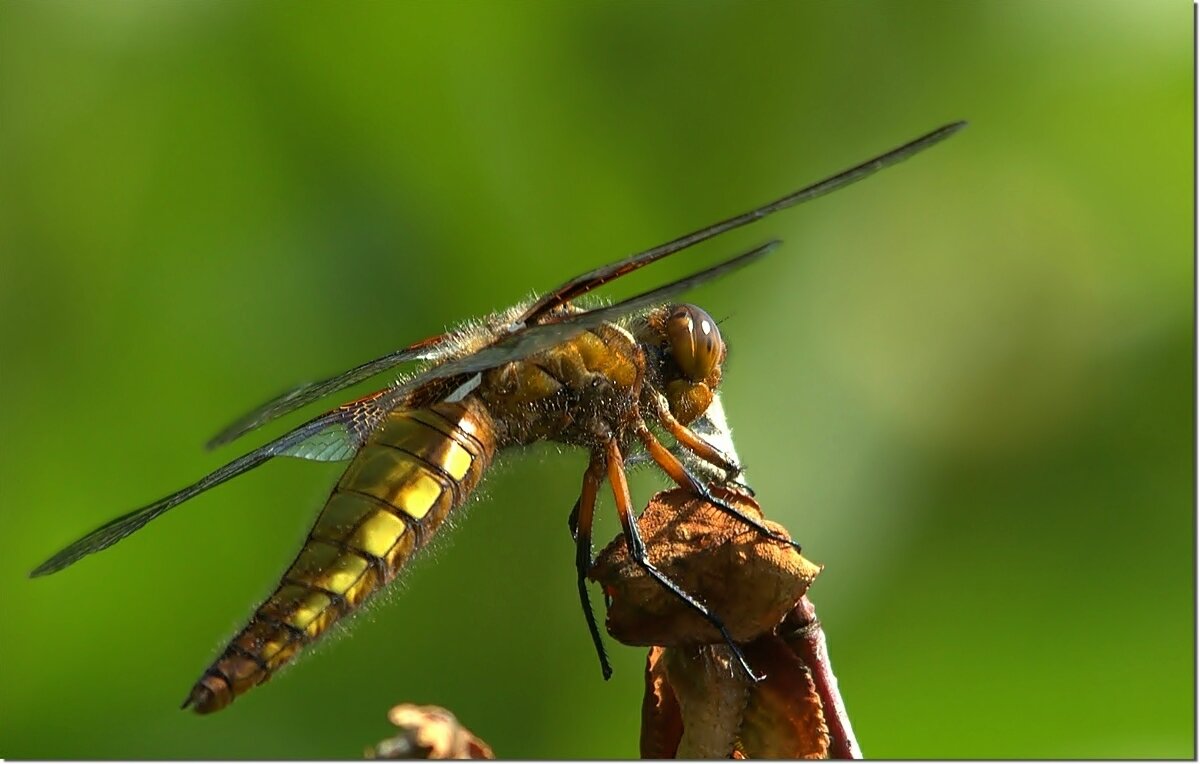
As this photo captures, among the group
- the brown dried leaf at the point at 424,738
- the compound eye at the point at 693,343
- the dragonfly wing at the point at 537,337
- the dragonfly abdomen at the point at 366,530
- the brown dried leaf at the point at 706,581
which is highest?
the compound eye at the point at 693,343

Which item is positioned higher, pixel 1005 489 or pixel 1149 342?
pixel 1149 342

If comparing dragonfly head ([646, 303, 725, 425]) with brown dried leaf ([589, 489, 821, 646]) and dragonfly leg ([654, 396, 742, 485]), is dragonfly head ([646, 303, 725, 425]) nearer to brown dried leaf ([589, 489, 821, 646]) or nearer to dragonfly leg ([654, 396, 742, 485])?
dragonfly leg ([654, 396, 742, 485])

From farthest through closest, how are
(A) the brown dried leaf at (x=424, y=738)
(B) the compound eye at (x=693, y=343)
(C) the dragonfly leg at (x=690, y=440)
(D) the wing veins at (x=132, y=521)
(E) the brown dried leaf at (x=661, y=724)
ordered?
(B) the compound eye at (x=693, y=343) → (C) the dragonfly leg at (x=690, y=440) → (D) the wing veins at (x=132, y=521) → (E) the brown dried leaf at (x=661, y=724) → (A) the brown dried leaf at (x=424, y=738)

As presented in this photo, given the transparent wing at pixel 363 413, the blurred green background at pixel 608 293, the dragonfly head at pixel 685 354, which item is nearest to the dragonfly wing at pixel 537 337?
the transparent wing at pixel 363 413

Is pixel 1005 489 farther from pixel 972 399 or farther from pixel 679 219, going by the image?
pixel 679 219

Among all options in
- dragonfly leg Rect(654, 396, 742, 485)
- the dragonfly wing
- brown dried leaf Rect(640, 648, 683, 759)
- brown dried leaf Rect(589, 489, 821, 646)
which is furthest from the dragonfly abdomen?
brown dried leaf Rect(640, 648, 683, 759)

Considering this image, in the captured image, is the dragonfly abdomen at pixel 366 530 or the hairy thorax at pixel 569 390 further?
the hairy thorax at pixel 569 390

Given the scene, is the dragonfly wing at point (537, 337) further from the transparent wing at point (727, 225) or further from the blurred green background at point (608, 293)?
the blurred green background at point (608, 293)

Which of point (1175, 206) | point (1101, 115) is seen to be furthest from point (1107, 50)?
point (1175, 206)

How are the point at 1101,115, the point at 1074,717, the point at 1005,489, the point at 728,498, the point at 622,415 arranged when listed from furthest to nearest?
the point at 1101,115
the point at 1005,489
the point at 1074,717
the point at 622,415
the point at 728,498
